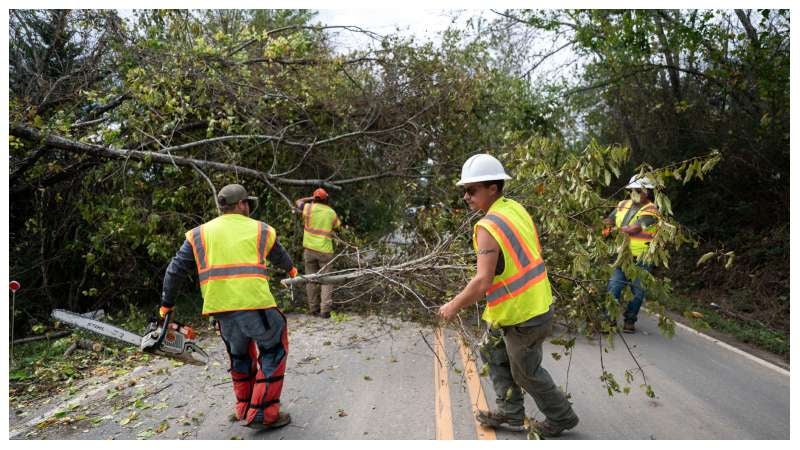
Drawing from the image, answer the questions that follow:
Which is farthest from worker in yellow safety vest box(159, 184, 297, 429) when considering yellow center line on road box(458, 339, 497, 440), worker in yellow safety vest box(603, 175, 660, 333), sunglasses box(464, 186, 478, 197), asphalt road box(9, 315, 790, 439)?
worker in yellow safety vest box(603, 175, 660, 333)

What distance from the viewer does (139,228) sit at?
704 centimetres

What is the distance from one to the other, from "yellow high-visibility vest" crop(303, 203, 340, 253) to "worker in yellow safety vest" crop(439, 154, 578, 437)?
433 centimetres

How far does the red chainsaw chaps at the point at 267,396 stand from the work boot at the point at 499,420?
4.74 ft

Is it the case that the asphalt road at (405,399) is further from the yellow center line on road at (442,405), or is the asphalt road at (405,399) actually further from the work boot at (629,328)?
the work boot at (629,328)

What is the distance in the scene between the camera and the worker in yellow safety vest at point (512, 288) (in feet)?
11.3

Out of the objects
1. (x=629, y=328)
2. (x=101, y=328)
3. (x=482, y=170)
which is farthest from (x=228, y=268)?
(x=629, y=328)

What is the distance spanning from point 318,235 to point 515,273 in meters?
4.81

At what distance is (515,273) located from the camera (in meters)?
3.54

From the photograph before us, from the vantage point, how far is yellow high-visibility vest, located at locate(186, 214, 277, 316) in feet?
13.0

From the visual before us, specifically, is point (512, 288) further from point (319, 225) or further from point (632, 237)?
point (319, 225)
